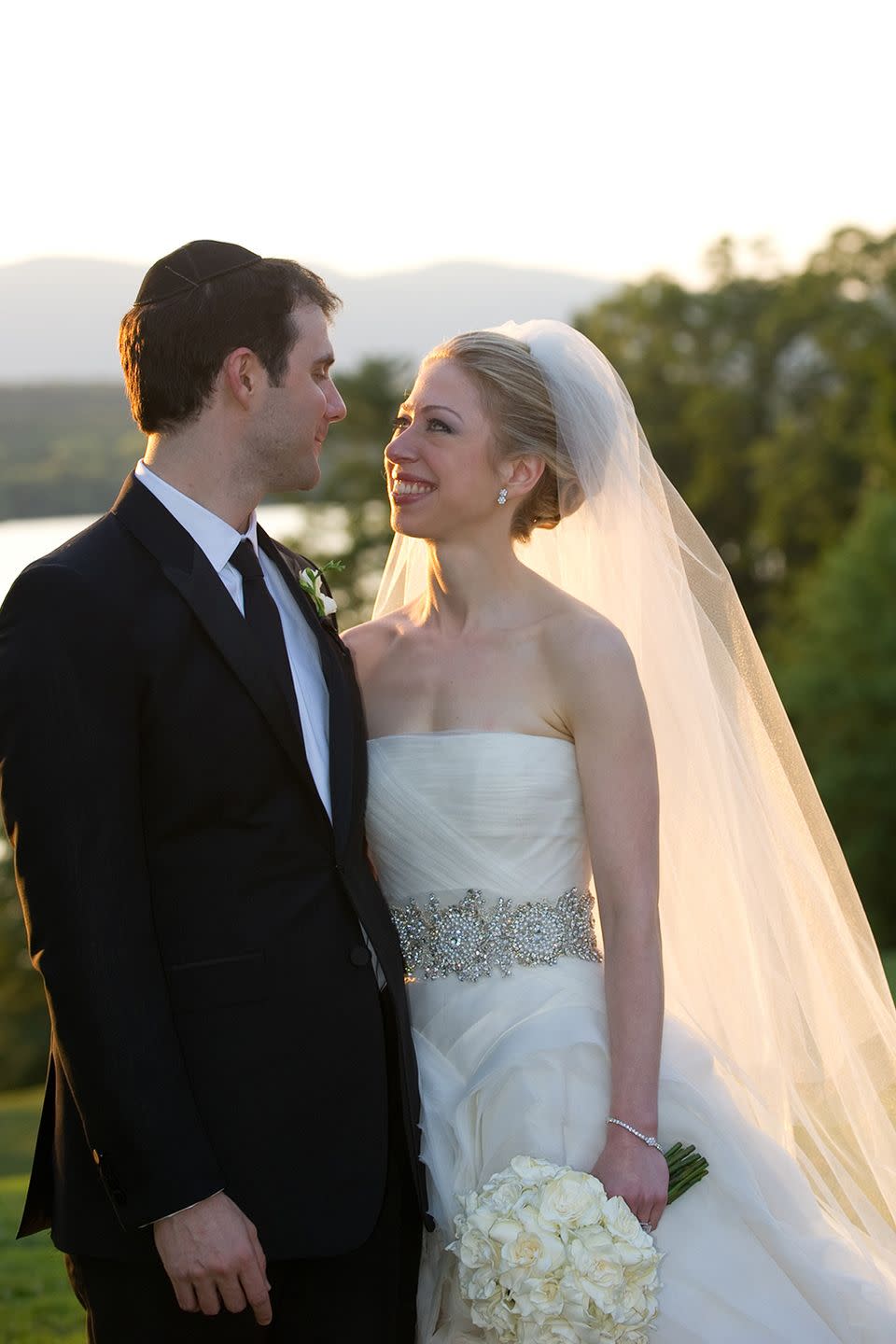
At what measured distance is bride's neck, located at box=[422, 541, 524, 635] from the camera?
392cm

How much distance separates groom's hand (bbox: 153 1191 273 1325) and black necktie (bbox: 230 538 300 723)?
3.50 feet

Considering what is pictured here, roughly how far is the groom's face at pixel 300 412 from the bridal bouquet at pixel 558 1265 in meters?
1.69

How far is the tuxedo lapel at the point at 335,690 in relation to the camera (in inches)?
127

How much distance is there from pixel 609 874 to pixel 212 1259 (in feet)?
4.13

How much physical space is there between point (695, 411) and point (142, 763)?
161 ft

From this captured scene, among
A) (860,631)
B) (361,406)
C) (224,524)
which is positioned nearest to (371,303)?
(361,406)

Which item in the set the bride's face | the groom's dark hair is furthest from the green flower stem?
the groom's dark hair

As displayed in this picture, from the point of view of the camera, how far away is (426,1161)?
3.48 meters

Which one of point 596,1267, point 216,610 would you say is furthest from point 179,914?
point 596,1267

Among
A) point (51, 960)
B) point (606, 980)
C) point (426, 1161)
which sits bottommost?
point (426, 1161)

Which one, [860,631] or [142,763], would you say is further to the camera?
[860,631]

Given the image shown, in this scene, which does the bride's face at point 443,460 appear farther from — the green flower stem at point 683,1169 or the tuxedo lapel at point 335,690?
the green flower stem at point 683,1169

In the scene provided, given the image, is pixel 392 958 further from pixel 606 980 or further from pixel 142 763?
pixel 142 763

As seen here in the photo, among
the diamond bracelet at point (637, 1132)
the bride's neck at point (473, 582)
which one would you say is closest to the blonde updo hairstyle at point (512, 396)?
the bride's neck at point (473, 582)
